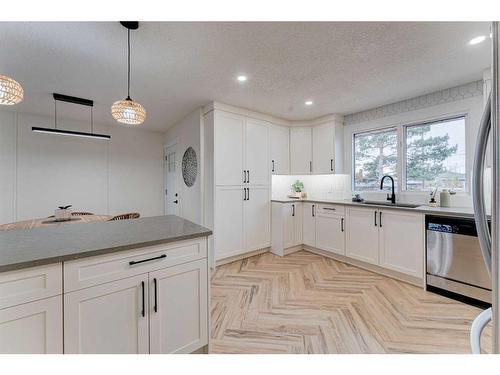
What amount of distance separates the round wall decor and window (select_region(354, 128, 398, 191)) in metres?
2.84

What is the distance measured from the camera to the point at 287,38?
1852 millimetres

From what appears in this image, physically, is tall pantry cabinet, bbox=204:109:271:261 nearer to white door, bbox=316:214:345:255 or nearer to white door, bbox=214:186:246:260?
white door, bbox=214:186:246:260

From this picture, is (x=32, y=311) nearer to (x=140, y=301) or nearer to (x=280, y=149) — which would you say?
(x=140, y=301)

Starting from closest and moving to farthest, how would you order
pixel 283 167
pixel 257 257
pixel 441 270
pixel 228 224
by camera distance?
1. pixel 441 270
2. pixel 228 224
3. pixel 257 257
4. pixel 283 167

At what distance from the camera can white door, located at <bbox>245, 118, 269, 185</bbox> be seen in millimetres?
3650

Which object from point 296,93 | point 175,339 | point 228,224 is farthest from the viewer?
point 228,224

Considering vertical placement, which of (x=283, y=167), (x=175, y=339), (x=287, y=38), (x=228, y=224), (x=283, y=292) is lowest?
(x=283, y=292)

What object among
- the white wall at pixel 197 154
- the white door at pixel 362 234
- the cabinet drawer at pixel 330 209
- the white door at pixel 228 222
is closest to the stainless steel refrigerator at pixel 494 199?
the white door at pixel 362 234

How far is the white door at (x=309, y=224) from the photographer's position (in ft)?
12.4

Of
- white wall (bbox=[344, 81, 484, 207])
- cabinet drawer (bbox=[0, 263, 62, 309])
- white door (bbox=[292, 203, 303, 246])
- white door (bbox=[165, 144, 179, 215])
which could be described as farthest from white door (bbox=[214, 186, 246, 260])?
cabinet drawer (bbox=[0, 263, 62, 309])

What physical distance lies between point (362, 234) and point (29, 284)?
131 inches

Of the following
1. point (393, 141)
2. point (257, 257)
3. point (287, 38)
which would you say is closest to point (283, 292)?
point (257, 257)

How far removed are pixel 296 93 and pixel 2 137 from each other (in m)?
5.05
